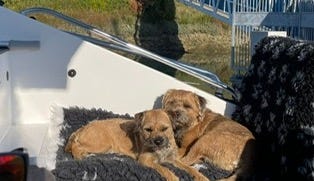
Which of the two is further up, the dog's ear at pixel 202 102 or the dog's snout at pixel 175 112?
the dog's ear at pixel 202 102

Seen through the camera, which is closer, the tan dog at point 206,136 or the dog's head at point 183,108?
the tan dog at point 206,136

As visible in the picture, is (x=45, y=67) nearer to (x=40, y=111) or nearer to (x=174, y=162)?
(x=40, y=111)

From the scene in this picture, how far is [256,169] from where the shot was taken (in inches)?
156

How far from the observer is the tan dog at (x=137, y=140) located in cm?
400

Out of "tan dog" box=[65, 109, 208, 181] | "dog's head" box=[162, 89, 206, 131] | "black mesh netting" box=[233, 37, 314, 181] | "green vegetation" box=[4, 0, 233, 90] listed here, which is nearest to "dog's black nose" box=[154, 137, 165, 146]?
"tan dog" box=[65, 109, 208, 181]

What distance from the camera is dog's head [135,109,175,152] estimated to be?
4012 mm

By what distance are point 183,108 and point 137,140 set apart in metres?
0.39

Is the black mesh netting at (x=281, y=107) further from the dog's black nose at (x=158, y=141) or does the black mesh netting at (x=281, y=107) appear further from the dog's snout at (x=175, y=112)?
the dog's black nose at (x=158, y=141)

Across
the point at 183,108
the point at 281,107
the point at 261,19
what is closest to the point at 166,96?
the point at 183,108

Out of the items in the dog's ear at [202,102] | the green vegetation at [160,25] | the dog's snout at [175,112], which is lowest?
the green vegetation at [160,25]

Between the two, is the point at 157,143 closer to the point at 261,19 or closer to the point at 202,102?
the point at 202,102

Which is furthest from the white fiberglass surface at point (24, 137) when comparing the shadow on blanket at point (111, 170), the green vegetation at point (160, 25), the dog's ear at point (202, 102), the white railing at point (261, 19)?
the green vegetation at point (160, 25)

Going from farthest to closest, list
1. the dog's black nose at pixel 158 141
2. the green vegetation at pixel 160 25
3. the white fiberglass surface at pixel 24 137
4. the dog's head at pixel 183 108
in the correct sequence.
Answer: the green vegetation at pixel 160 25, the dog's head at pixel 183 108, the dog's black nose at pixel 158 141, the white fiberglass surface at pixel 24 137

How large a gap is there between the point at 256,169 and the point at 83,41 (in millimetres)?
1533
